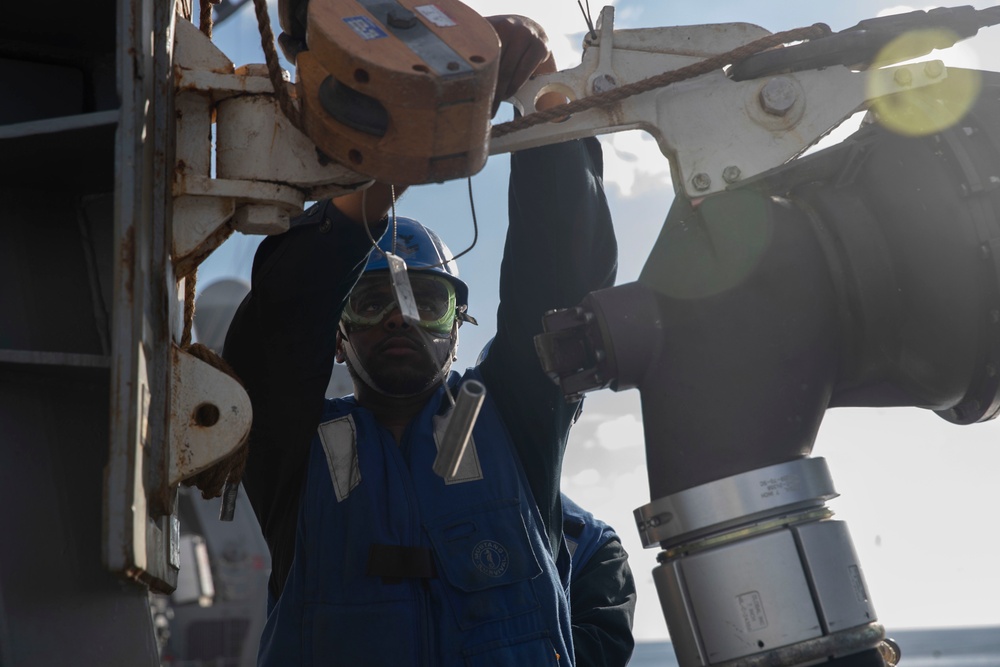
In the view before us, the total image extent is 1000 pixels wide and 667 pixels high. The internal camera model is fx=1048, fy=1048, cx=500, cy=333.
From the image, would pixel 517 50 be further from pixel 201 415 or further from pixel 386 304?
pixel 386 304

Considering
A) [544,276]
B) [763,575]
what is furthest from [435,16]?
[544,276]

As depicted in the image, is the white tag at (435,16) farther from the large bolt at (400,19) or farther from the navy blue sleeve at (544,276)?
the navy blue sleeve at (544,276)

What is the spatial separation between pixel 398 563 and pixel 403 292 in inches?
35.7

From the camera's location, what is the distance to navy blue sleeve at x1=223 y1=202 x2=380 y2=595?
2492 mm

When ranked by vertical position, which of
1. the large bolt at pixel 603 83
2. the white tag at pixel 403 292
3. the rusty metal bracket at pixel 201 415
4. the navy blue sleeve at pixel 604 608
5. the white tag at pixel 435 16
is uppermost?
the white tag at pixel 435 16

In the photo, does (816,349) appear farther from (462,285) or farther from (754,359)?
(462,285)

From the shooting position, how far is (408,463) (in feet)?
9.05

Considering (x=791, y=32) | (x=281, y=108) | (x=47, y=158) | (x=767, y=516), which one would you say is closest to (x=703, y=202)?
(x=791, y=32)

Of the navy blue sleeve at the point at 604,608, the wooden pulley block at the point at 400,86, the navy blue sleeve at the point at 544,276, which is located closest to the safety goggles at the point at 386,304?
the navy blue sleeve at the point at 544,276

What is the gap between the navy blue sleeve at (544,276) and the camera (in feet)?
8.45

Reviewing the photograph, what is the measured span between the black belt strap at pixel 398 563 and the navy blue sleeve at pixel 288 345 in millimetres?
349

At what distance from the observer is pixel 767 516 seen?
1.52 metres

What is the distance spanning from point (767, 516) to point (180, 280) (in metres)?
1.09

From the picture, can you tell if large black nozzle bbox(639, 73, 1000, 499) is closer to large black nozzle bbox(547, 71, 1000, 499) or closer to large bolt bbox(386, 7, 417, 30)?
large black nozzle bbox(547, 71, 1000, 499)
